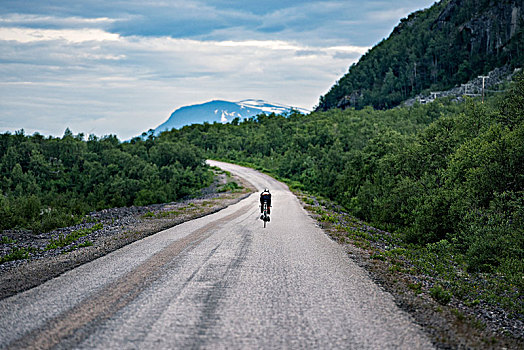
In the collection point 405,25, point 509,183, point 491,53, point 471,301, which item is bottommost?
point 471,301

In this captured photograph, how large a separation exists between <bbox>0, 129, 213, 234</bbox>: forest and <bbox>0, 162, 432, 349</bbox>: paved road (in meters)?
25.0

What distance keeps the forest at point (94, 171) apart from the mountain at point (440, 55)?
2510 inches

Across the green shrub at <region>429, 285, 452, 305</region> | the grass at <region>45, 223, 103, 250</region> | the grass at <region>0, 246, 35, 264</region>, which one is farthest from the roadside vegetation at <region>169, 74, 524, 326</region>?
the grass at <region>0, 246, 35, 264</region>

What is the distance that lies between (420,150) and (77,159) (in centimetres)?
3523

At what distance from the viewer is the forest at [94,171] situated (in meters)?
35.8

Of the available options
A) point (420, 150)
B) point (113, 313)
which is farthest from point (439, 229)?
point (113, 313)

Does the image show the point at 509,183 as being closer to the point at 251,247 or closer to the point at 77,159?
the point at 251,247

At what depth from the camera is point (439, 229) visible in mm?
15695

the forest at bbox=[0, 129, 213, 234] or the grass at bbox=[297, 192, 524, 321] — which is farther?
the forest at bbox=[0, 129, 213, 234]

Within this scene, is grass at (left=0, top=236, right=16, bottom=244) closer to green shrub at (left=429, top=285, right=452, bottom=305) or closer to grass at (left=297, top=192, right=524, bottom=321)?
grass at (left=297, top=192, right=524, bottom=321)

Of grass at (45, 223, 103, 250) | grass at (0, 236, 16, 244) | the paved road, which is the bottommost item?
grass at (0, 236, 16, 244)

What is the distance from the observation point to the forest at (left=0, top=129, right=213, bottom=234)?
→ 3584cm

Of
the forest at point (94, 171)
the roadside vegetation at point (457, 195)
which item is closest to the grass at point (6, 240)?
the roadside vegetation at point (457, 195)

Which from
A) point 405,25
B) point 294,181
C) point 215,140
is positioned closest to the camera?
point 294,181
